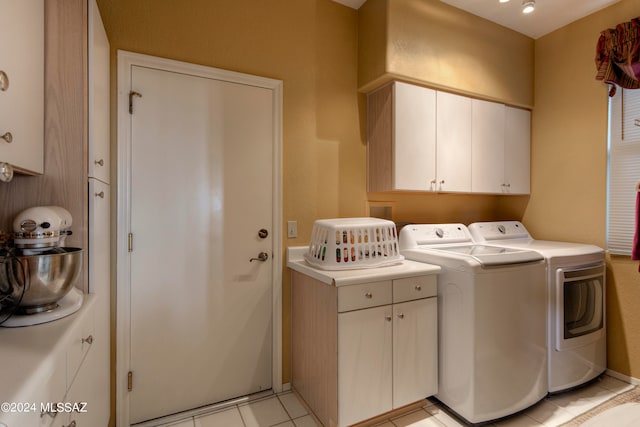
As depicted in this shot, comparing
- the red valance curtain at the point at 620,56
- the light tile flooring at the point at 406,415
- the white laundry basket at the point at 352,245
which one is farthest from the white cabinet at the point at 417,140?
the light tile flooring at the point at 406,415

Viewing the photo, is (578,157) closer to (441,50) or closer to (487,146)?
(487,146)

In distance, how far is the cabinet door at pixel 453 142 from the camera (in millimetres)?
2391

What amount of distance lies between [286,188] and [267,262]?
0.52m

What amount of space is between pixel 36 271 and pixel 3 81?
60cm

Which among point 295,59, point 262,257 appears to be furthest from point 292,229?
point 295,59

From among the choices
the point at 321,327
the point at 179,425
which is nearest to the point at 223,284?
the point at 321,327

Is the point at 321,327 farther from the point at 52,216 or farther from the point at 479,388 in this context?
the point at 52,216

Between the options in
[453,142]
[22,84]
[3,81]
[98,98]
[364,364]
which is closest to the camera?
[3,81]

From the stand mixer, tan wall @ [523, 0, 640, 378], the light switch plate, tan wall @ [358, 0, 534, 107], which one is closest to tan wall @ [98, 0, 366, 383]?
the light switch plate

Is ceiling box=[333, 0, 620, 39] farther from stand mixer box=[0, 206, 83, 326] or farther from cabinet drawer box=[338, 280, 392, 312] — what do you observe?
stand mixer box=[0, 206, 83, 326]

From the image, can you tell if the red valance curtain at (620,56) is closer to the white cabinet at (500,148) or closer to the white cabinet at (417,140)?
the white cabinet at (500,148)

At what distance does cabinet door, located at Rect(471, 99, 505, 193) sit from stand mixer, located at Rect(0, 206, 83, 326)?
8.55 feet

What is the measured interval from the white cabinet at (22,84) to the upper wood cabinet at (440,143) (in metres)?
1.89

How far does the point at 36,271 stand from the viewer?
3.40ft
